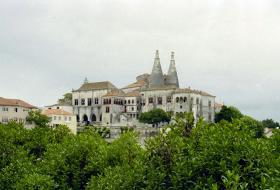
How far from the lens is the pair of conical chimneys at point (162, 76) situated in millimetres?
128950

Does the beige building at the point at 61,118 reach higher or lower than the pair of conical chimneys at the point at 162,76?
lower

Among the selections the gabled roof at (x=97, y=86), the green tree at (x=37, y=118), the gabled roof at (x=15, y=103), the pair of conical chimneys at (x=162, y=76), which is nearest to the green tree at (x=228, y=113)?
the pair of conical chimneys at (x=162, y=76)

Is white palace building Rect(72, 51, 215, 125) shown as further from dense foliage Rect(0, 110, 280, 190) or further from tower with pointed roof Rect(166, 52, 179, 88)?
dense foliage Rect(0, 110, 280, 190)

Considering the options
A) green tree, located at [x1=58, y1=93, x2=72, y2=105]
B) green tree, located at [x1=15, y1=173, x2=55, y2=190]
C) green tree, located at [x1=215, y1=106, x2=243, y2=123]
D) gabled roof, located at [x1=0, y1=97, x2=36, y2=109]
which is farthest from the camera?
green tree, located at [x1=58, y1=93, x2=72, y2=105]

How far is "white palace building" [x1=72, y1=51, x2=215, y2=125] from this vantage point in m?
118

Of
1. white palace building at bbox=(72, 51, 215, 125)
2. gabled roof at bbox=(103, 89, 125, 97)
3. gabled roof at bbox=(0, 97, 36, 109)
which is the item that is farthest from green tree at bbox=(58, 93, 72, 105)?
gabled roof at bbox=(0, 97, 36, 109)

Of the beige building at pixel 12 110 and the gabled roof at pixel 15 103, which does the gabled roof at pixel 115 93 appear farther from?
the beige building at pixel 12 110

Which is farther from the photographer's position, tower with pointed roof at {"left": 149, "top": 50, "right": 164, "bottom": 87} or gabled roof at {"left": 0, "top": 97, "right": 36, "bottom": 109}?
tower with pointed roof at {"left": 149, "top": 50, "right": 164, "bottom": 87}

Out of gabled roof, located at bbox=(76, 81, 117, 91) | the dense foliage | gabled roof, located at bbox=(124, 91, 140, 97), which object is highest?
gabled roof, located at bbox=(76, 81, 117, 91)

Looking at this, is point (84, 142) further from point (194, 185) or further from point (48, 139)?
point (194, 185)

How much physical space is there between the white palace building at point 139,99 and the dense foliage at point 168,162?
8208 centimetres

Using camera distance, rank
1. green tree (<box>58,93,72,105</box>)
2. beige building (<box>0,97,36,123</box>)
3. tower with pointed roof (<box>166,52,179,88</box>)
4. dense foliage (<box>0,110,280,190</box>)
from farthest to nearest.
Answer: green tree (<box>58,93,72,105</box>) < tower with pointed roof (<box>166,52,179,88</box>) < beige building (<box>0,97,36,123</box>) < dense foliage (<box>0,110,280,190</box>)

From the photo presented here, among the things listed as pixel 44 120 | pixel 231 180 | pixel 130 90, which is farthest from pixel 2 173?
pixel 130 90

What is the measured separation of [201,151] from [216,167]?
52.0 inches
